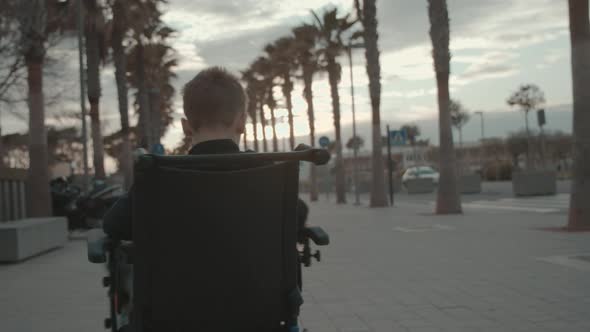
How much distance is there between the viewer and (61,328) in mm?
5715

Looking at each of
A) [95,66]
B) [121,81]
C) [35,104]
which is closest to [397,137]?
[121,81]

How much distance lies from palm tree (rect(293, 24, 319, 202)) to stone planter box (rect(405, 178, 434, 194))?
5.66 metres

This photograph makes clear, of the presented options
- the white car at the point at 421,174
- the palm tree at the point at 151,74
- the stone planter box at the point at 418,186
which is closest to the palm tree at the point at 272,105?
the palm tree at the point at 151,74

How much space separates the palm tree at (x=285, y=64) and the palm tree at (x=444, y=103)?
25.3m

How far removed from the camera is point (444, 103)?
20000 mm

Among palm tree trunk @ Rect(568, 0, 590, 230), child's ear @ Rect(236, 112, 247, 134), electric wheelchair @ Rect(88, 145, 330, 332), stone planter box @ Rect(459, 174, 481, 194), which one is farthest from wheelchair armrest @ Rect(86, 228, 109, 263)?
stone planter box @ Rect(459, 174, 481, 194)

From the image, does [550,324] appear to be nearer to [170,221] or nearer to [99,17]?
[170,221]

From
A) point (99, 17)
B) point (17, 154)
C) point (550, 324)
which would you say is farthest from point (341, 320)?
point (17, 154)

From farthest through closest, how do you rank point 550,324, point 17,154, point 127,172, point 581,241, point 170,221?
point 17,154 → point 127,172 → point 581,241 → point 550,324 → point 170,221

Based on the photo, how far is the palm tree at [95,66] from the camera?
26031mm

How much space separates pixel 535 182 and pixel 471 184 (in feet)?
24.6

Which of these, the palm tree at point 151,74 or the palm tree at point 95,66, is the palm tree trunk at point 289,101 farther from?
the palm tree at point 95,66

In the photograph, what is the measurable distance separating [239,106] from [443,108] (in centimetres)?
1791

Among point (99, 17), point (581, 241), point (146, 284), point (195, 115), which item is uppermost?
point (99, 17)
